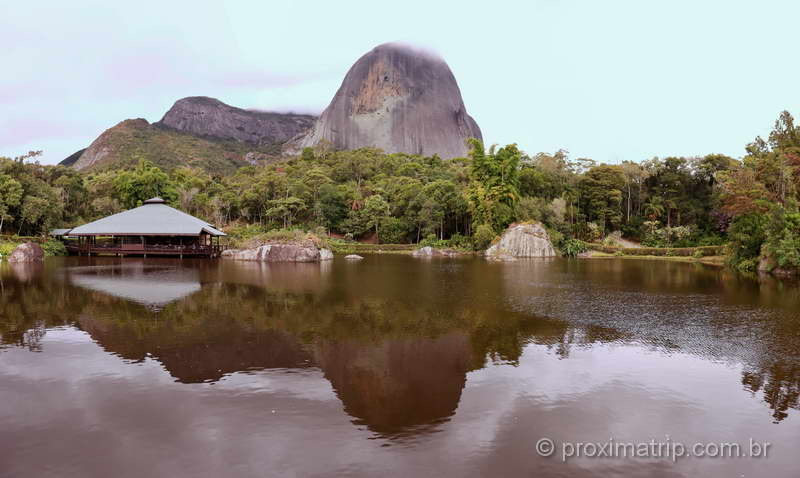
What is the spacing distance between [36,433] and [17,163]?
4304 cm

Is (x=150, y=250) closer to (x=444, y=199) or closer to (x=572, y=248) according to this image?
(x=444, y=199)

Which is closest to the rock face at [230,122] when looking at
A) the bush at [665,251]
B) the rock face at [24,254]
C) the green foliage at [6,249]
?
the green foliage at [6,249]

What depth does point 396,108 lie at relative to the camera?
93.3m

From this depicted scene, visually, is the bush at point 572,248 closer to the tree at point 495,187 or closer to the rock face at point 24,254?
the tree at point 495,187

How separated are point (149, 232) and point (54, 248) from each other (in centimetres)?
783

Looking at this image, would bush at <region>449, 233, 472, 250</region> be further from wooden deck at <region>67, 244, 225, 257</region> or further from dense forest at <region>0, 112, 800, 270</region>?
wooden deck at <region>67, 244, 225, 257</region>

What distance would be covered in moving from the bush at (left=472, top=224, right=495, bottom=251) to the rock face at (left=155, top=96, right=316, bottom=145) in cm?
10058

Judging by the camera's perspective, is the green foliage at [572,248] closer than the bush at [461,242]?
Yes

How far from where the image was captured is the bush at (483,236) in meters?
40.0

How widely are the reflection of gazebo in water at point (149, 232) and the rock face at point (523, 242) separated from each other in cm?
2216

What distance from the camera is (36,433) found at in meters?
5.14

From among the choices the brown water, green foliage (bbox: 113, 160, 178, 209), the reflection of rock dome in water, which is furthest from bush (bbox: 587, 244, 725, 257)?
green foliage (bbox: 113, 160, 178, 209)

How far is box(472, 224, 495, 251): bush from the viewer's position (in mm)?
40000

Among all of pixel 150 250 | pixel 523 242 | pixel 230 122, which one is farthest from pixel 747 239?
pixel 230 122
